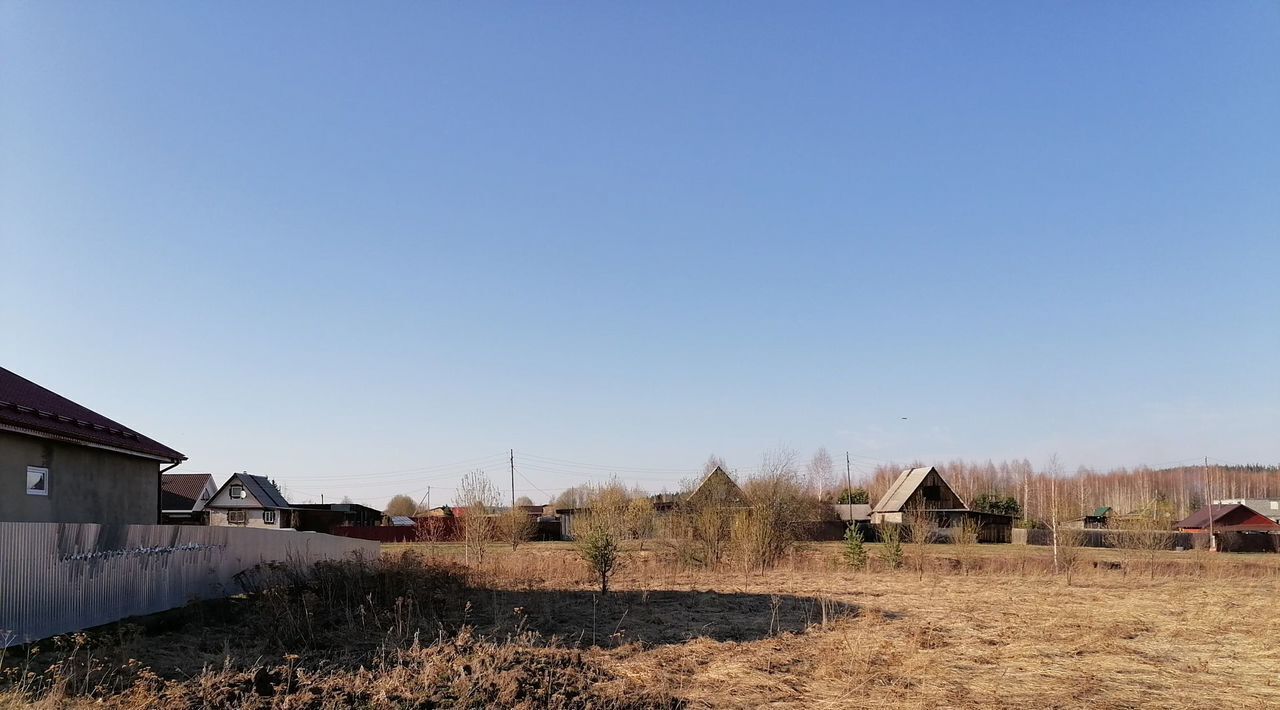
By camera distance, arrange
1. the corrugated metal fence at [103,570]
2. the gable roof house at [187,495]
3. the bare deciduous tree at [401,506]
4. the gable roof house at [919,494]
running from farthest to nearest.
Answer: the bare deciduous tree at [401,506] < the gable roof house at [919,494] < the gable roof house at [187,495] < the corrugated metal fence at [103,570]

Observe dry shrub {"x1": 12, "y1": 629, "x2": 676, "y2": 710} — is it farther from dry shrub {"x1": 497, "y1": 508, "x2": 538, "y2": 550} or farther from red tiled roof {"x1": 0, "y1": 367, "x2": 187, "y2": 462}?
dry shrub {"x1": 497, "y1": 508, "x2": 538, "y2": 550}

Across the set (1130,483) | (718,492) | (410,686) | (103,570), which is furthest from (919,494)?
(1130,483)

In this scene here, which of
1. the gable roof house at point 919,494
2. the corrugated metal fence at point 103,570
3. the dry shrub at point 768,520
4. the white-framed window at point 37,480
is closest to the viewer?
the corrugated metal fence at point 103,570

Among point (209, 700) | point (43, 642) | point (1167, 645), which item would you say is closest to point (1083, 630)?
point (1167, 645)

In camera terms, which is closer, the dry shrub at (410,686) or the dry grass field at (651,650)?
the dry shrub at (410,686)

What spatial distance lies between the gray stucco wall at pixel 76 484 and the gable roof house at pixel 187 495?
40.8 metres

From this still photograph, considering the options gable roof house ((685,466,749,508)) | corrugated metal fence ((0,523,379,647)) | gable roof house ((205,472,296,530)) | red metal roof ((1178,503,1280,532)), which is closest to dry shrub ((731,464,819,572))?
gable roof house ((685,466,749,508))

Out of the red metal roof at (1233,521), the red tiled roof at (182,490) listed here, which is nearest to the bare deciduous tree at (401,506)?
the red tiled roof at (182,490)

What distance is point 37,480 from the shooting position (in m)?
12.7

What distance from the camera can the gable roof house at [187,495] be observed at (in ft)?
180

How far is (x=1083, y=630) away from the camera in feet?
41.9

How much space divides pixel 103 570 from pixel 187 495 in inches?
2198

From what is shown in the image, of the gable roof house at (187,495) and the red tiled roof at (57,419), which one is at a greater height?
the red tiled roof at (57,419)

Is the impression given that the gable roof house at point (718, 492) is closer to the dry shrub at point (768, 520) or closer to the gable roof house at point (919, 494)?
the dry shrub at point (768, 520)
